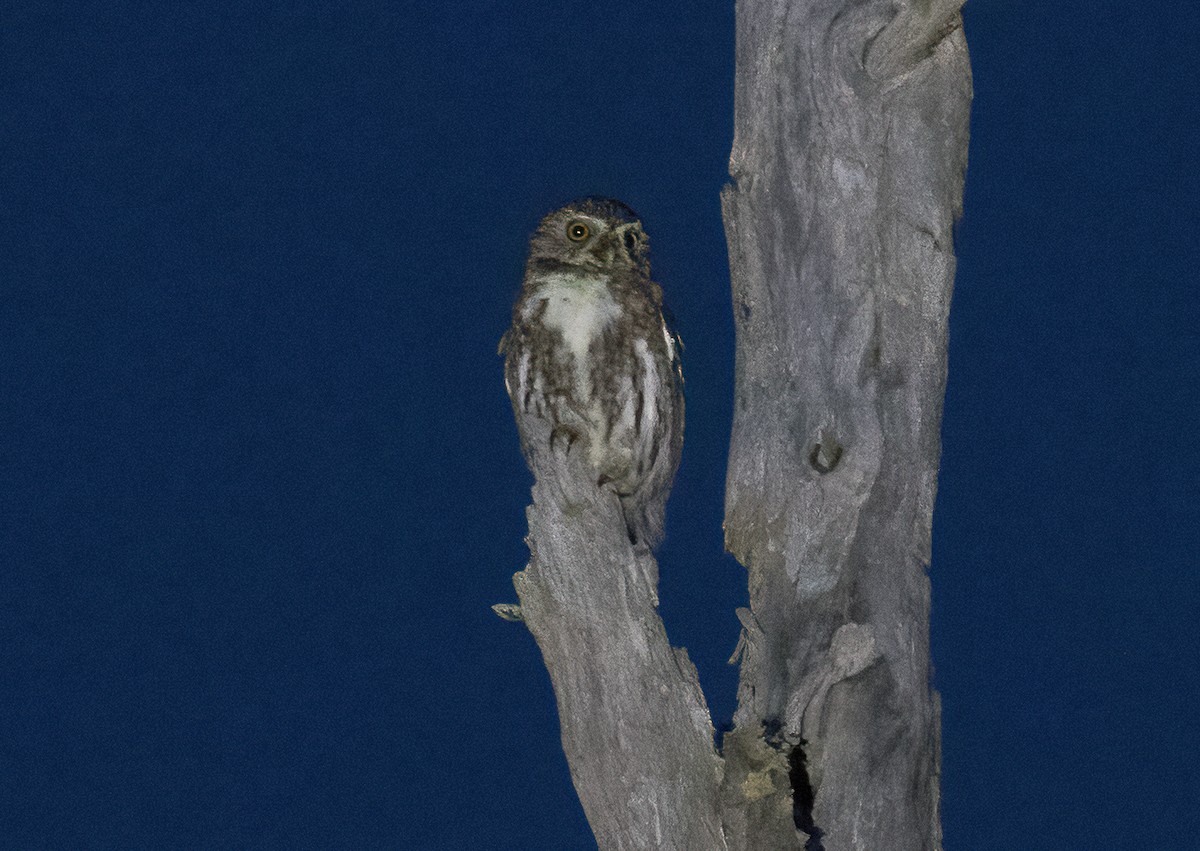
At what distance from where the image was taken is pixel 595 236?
3.03 meters

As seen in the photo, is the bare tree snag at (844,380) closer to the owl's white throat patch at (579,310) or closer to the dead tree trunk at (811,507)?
the dead tree trunk at (811,507)

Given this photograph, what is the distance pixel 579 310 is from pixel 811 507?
24.7 inches

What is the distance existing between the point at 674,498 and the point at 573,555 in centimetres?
48

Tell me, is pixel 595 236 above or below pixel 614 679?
above

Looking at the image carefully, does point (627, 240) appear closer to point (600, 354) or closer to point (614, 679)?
point (600, 354)

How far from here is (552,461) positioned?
2945 mm

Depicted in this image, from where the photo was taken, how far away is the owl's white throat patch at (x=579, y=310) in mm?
3068

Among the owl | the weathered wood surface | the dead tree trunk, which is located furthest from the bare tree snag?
the owl

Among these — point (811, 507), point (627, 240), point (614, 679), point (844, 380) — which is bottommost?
point (614, 679)

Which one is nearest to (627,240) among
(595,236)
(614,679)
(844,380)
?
(595,236)

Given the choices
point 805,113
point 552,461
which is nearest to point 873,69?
point 805,113

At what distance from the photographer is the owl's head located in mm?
3023

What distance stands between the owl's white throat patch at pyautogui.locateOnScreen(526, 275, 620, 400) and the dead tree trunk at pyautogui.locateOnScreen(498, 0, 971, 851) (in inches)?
10.9

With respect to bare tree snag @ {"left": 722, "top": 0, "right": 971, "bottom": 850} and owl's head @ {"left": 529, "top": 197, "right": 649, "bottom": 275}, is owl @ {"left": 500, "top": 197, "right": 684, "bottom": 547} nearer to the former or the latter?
owl's head @ {"left": 529, "top": 197, "right": 649, "bottom": 275}
